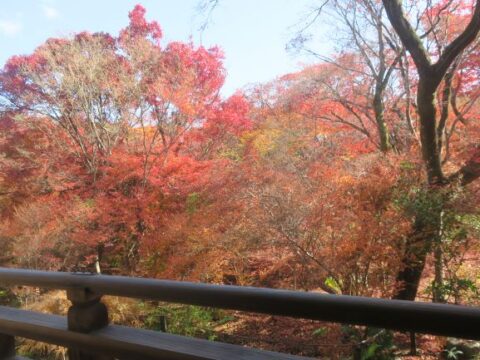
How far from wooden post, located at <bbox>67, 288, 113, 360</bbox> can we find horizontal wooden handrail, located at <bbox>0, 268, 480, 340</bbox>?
29mm

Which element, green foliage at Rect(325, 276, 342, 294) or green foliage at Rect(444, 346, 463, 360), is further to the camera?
green foliage at Rect(325, 276, 342, 294)

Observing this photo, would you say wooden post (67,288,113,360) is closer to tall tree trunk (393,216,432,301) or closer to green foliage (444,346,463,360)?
tall tree trunk (393,216,432,301)

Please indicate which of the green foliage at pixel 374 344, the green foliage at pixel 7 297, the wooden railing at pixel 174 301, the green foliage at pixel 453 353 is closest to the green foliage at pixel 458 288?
the green foliage at pixel 453 353

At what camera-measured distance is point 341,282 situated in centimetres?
593

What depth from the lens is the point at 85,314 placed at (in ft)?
3.63

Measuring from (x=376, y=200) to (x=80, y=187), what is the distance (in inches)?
265

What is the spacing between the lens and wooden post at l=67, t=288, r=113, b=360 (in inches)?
43.6

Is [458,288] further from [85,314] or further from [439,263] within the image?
[85,314]

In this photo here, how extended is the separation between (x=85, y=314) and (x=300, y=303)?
673 millimetres

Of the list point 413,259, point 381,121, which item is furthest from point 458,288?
point 381,121

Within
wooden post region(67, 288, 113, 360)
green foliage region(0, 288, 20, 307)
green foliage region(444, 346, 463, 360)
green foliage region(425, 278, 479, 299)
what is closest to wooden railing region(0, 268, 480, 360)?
wooden post region(67, 288, 113, 360)

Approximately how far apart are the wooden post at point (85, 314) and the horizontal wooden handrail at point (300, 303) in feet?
0.09

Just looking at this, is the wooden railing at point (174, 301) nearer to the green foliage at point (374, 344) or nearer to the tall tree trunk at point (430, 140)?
the green foliage at point (374, 344)

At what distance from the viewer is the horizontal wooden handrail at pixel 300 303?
0.69 metres
